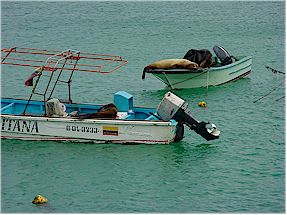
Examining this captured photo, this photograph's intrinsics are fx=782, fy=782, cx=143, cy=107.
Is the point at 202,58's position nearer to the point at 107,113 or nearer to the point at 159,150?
the point at 107,113

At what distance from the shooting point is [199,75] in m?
28.6

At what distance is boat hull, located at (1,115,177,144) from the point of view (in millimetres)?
21750

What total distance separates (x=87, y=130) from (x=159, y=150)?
2.14 m

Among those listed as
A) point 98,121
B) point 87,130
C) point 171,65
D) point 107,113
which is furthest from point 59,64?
point 98,121

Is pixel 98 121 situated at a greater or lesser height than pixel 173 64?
lesser

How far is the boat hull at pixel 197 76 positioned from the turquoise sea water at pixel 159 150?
279 millimetres

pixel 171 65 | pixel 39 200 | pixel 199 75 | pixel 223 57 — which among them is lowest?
pixel 39 200

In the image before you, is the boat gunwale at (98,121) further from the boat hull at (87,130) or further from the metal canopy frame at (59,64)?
the metal canopy frame at (59,64)

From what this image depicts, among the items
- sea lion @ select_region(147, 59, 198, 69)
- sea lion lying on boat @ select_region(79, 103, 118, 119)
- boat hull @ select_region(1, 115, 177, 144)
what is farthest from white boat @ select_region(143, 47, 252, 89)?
boat hull @ select_region(1, 115, 177, 144)

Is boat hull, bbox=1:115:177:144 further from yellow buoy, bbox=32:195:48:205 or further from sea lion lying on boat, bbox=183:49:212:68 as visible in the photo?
sea lion lying on boat, bbox=183:49:212:68

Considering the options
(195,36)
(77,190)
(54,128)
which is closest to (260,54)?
(195,36)

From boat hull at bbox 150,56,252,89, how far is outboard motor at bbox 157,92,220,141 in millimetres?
5762

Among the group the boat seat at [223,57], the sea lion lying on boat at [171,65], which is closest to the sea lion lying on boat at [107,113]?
the sea lion lying on boat at [171,65]

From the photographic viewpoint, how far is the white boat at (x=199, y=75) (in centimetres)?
2792
